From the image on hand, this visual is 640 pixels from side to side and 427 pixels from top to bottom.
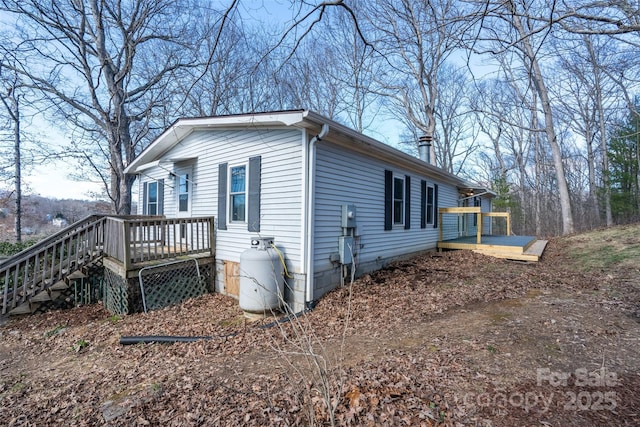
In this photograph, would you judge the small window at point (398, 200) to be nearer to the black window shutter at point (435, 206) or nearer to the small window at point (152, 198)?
the black window shutter at point (435, 206)

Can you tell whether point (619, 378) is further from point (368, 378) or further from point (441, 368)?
point (368, 378)

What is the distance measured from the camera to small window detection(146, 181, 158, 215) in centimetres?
1008

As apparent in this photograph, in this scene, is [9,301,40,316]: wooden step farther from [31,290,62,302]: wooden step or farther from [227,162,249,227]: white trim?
[227,162,249,227]: white trim

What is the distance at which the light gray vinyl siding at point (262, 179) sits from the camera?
18.5 feet

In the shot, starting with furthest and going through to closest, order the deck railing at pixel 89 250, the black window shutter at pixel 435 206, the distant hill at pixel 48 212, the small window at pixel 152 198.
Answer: the distant hill at pixel 48 212 < the black window shutter at pixel 435 206 < the small window at pixel 152 198 < the deck railing at pixel 89 250

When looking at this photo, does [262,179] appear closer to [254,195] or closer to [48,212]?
[254,195]

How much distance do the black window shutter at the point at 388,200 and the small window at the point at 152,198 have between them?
24.4 feet

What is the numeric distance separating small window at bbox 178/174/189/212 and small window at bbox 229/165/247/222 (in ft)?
7.58

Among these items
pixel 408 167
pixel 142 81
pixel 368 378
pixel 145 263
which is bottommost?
pixel 368 378

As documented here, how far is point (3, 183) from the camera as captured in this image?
529 inches

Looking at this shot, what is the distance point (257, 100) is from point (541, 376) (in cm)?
1850

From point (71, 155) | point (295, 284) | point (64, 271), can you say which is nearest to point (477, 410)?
point (295, 284)

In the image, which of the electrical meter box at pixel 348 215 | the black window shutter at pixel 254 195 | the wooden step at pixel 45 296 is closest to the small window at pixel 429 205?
the electrical meter box at pixel 348 215

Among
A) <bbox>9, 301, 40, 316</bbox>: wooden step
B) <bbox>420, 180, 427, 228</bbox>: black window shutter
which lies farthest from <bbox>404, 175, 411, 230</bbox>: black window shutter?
<bbox>9, 301, 40, 316</bbox>: wooden step
